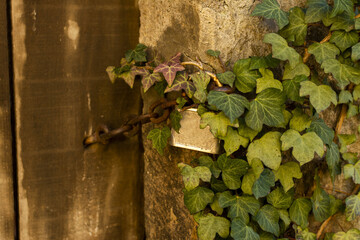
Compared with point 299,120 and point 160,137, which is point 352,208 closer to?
point 299,120

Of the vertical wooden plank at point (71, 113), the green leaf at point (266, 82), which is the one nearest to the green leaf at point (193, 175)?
the green leaf at point (266, 82)

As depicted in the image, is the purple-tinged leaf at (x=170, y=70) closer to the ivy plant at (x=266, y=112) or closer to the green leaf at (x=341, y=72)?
the ivy plant at (x=266, y=112)

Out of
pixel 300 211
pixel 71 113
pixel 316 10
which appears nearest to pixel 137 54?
pixel 71 113

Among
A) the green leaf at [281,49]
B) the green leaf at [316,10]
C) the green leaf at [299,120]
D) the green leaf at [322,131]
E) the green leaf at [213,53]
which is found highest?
the green leaf at [316,10]

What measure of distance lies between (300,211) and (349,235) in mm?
169

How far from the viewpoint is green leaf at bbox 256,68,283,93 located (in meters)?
0.95

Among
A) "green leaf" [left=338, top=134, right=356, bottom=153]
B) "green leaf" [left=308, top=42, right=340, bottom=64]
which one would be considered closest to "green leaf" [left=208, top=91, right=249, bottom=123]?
"green leaf" [left=308, top=42, right=340, bottom=64]

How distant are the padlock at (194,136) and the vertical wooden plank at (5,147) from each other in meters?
0.43

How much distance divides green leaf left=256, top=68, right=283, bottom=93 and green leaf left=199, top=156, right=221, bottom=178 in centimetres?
19

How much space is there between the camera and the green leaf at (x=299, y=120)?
978 millimetres

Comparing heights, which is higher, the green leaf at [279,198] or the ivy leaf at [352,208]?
the green leaf at [279,198]

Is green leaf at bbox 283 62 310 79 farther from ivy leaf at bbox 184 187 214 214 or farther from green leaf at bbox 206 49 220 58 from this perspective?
ivy leaf at bbox 184 187 214 214

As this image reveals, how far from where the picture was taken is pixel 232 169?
97 centimetres

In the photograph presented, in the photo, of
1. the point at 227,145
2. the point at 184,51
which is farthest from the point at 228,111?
the point at 184,51
